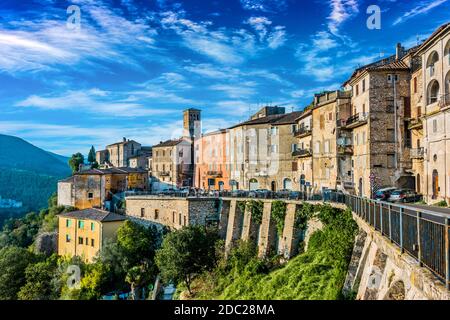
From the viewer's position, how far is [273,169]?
48.2m

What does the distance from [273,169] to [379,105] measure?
64.3 feet

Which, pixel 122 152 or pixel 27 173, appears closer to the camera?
pixel 122 152

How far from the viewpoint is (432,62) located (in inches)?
1061

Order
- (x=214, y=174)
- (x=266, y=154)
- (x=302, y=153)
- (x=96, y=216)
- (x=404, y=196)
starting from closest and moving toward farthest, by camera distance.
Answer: (x=404, y=196), (x=96, y=216), (x=302, y=153), (x=266, y=154), (x=214, y=174)

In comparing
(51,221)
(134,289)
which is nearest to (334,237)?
(134,289)

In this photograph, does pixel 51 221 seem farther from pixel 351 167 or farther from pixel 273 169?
pixel 351 167

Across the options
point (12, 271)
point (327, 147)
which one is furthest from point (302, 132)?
point (12, 271)

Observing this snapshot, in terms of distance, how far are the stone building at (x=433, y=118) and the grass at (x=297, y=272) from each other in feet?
29.4

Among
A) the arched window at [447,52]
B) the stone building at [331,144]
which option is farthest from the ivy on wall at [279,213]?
the arched window at [447,52]

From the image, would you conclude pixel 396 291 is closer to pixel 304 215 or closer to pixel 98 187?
pixel 304 215

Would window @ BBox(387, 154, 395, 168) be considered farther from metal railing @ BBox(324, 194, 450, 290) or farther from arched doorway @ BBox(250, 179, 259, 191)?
arched doorway @ BBox(250, 179, 259, 191)

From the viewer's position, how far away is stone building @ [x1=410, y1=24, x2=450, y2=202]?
80.2 ft

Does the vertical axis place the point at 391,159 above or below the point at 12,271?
above

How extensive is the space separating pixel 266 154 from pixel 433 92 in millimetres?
24317
